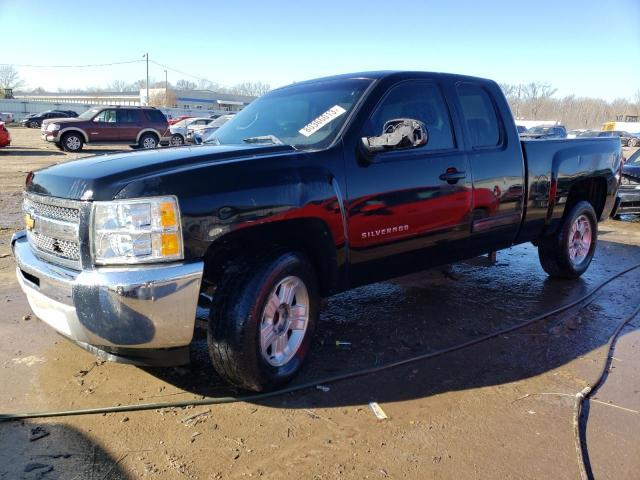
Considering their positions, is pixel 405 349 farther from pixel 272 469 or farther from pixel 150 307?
pixel 150 307

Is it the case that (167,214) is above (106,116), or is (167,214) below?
below

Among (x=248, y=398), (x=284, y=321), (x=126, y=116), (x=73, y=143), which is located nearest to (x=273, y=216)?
(x=284, y=321)

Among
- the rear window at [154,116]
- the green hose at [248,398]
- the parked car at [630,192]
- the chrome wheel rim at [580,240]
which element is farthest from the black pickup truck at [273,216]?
the rear window at [154,116]

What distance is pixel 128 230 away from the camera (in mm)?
2547

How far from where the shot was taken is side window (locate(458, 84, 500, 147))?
430 centimetres

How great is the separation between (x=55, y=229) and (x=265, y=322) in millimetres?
1244

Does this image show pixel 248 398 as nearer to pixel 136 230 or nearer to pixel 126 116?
pixel 136 230

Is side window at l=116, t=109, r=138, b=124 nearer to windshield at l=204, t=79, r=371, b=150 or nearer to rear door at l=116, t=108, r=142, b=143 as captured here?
rear door at l=116, t=108, r=142, b=143

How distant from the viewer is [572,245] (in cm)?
557

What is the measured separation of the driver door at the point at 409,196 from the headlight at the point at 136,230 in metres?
1.16

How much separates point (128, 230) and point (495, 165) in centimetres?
299

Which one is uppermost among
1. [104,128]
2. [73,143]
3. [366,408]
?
[104,128]

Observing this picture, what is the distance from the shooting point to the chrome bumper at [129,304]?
252 centimetres

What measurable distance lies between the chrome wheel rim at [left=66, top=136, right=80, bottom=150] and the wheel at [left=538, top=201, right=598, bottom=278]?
19373 mm
